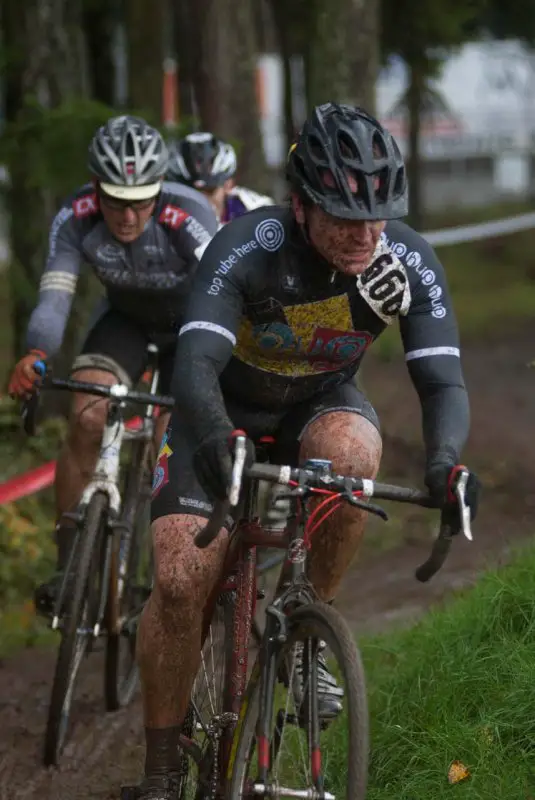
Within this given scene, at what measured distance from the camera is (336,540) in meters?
4.52

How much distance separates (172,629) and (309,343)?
3.30 ft

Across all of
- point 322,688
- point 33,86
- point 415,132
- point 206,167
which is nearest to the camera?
point 322,688

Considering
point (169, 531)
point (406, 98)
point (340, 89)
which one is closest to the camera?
point (169, 531)

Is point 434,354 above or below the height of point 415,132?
below

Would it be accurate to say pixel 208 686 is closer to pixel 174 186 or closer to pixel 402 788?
pixel 402 788

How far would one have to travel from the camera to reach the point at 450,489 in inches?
152

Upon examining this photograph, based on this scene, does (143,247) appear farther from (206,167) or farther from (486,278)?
(486,278)

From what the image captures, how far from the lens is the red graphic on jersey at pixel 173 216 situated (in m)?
6.73

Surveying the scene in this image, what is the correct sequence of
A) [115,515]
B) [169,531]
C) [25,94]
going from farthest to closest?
[25,94]
[115,515]
[169,531]

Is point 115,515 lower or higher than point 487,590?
higher

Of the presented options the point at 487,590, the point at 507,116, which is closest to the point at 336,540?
the point at 487,590

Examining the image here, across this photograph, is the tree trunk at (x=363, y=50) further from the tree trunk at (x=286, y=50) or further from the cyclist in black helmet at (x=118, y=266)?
the tree trunk at (x=286, y=50)

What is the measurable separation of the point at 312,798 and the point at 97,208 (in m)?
3.71

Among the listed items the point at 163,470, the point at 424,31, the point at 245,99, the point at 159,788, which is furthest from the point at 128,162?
the point at 424,31
